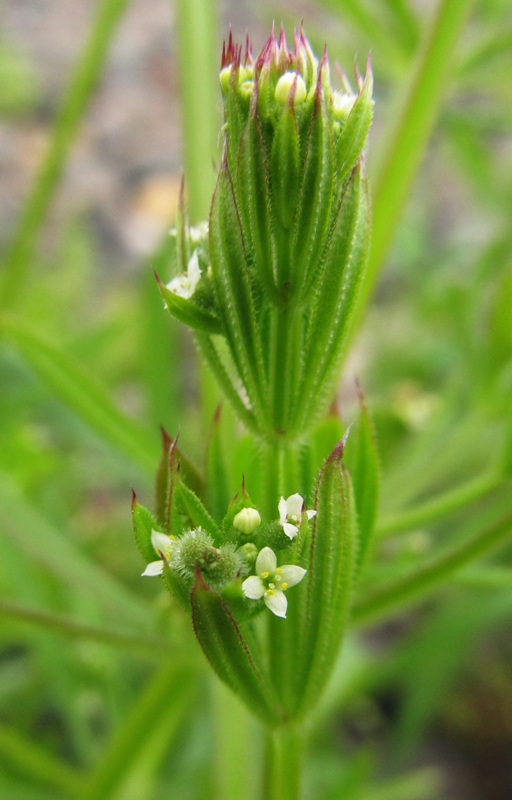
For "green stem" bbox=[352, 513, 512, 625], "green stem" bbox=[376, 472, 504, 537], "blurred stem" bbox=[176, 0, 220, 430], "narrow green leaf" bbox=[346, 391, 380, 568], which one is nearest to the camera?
"narrow green leaf" bbox=[346, 391, 380, 568]

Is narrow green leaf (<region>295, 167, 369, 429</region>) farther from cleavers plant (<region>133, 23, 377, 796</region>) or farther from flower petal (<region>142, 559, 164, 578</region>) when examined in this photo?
flower petal (<region>142, 559, 164, 578</region>)

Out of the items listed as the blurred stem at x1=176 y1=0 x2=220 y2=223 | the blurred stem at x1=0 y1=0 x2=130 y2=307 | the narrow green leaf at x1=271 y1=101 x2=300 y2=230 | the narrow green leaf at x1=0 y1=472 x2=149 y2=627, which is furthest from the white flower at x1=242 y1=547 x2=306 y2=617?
the blurred stem at x1=0 y1=0 x2=130 y2=307

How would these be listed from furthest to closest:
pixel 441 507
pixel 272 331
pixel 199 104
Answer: pixel 199 104 < pixel 441 507 < pixel 272 331

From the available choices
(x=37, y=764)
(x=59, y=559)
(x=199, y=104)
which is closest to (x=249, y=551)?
(x=59, y=559)

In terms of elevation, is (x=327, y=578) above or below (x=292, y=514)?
below

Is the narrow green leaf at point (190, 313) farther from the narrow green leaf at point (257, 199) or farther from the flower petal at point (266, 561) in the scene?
the flower petal at point (266, 561)

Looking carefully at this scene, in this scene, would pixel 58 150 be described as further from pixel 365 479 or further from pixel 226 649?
pixel 226 649
